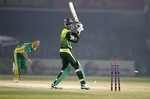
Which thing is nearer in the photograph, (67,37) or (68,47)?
(67,37)

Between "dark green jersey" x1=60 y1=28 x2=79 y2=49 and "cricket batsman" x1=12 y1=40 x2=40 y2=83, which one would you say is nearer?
"dark green jersey" x1=60 y1=28 x2=79 y2=49

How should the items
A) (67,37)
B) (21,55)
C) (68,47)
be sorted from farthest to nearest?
(21,55), (68,47), (67,37)

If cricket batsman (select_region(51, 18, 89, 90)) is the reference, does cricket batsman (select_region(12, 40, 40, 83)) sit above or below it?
above

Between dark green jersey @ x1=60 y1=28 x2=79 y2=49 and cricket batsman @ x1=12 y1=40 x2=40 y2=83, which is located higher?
cricket batsman @ x1=12 y1=40 x2=40 y2=83

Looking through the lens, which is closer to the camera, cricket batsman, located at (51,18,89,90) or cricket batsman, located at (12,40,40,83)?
cricket batsman, located at (51,18,89,90)

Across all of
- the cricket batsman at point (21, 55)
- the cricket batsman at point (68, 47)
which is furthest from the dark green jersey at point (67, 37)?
the cricket batsman at point (21, 55)

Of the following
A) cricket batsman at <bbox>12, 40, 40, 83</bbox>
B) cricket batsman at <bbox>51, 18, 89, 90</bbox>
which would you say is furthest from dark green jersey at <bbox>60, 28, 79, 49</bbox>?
cricket batsman at <bbox>12, 40, 40, 83</bbox>

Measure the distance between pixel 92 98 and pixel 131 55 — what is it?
85.6ft

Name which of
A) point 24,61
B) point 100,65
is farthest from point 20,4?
point 24,61

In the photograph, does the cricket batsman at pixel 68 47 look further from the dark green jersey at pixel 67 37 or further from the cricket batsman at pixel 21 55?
the cricket batsman at pixel 21 55

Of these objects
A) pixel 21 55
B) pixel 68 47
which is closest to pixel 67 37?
pixel 68 47

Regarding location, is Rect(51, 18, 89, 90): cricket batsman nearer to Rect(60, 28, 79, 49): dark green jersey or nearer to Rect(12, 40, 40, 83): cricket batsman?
Rect(60, 28, 79, 49): dark green jersey

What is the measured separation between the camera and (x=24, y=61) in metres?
26.4

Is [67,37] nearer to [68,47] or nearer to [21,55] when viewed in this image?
[68,47]
